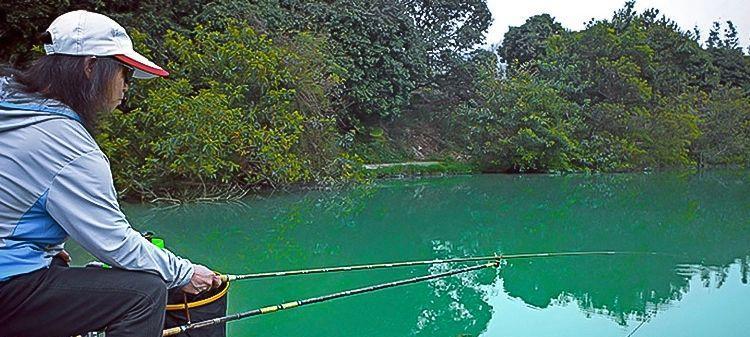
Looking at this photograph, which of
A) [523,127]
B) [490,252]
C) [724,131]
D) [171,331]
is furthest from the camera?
[724,131]

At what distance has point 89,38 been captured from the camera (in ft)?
4.14

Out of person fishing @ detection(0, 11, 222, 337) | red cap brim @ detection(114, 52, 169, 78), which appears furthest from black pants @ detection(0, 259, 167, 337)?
red cap brim @ detection(114, 52, 169, 78)

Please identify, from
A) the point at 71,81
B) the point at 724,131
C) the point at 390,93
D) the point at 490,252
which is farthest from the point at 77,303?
the point at 724,131

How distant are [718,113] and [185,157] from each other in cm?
1276

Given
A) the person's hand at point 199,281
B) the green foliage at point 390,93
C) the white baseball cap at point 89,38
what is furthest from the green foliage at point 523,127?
the white baseball cap at point 89,38

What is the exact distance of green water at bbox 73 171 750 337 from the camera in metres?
3.21

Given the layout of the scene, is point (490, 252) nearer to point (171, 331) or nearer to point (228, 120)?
point (228, 120)

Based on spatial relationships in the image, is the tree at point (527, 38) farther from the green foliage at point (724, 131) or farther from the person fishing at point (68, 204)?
the person fishing at point (68, 204)

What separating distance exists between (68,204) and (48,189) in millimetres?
39

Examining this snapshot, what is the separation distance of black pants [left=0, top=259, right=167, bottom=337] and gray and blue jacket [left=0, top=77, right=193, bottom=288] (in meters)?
0.03

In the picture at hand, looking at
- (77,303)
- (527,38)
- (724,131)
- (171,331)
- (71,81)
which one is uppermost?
(527,38)

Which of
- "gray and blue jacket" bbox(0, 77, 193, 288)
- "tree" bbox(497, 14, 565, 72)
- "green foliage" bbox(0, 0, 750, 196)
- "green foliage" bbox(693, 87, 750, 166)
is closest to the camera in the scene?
"gray and blue jacket" bbox(0, 77, 193, 288)

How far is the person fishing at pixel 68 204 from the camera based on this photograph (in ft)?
3.75

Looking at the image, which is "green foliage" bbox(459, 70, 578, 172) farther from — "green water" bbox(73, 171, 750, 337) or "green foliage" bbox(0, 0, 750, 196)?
"green water" bbox(73, 171, 750, 337)
